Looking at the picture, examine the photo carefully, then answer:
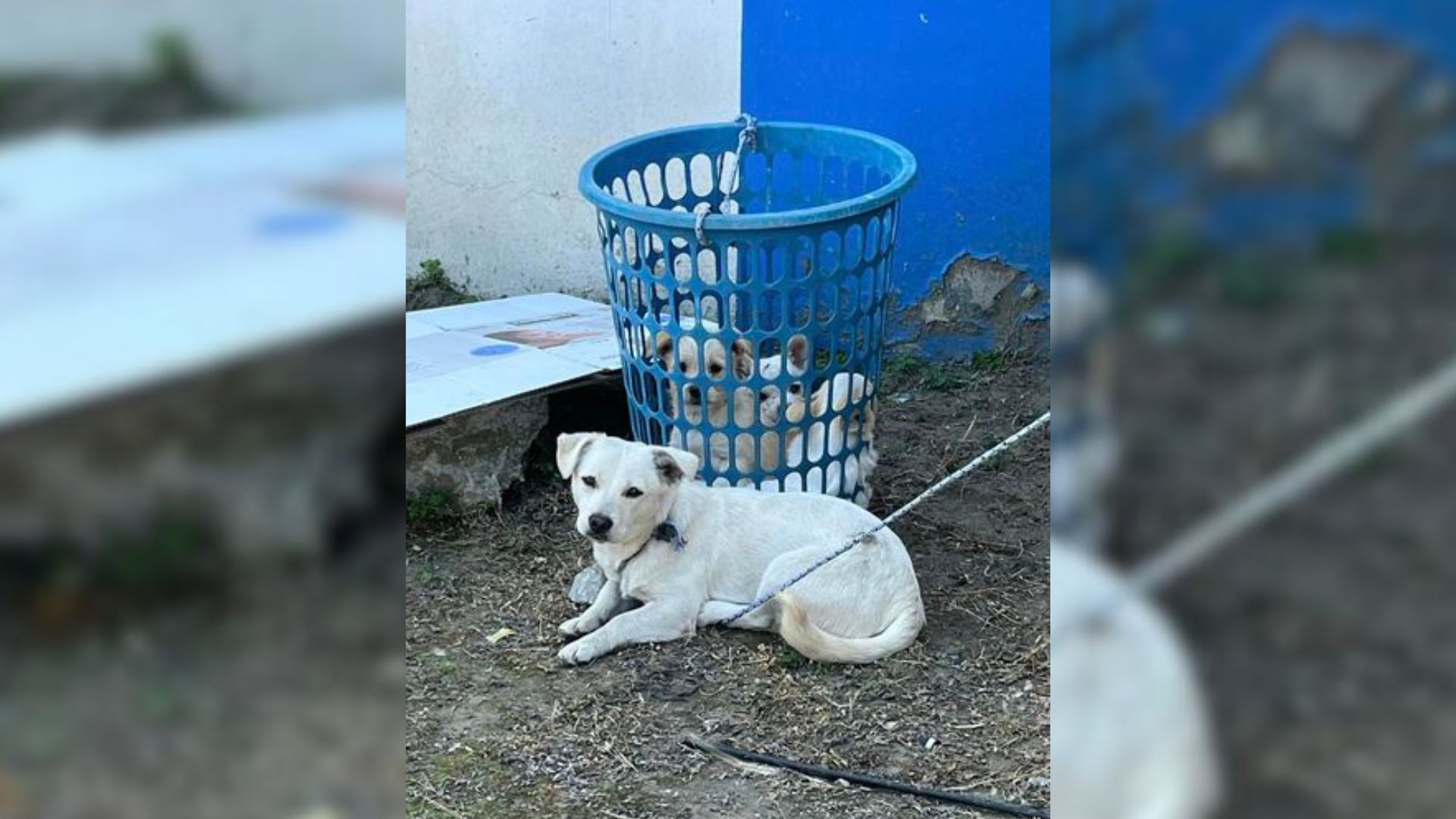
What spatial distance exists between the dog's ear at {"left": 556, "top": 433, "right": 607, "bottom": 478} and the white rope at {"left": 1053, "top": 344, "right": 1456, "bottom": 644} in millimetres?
2599

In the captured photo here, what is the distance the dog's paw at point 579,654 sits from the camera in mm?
3139

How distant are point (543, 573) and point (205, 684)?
2.99m

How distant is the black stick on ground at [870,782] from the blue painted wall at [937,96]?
2.23m

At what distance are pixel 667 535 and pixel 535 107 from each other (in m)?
2.43

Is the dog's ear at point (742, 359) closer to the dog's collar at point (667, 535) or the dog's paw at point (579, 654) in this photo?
the dog's collar at point (667, 535)

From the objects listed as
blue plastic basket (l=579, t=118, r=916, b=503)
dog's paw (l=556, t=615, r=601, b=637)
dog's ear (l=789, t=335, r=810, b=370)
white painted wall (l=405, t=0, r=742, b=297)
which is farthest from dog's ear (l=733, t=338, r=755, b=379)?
white painted wall (l=405, t=0, r=742, b=297)

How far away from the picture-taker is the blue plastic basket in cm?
323

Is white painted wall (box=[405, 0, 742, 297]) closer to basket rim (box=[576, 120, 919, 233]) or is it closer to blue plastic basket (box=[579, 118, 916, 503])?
blue plastic basket (box=[579, 118, 916, 503])

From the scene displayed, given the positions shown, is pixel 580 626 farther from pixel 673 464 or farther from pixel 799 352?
pixel 799 352

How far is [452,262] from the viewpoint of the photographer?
5449mm

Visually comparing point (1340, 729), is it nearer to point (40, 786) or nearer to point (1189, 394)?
point (1189, 394)

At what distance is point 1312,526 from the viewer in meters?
0.61

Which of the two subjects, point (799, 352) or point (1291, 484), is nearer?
point (1291, 484)

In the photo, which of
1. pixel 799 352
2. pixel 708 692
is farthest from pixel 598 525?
pixel 799 352
